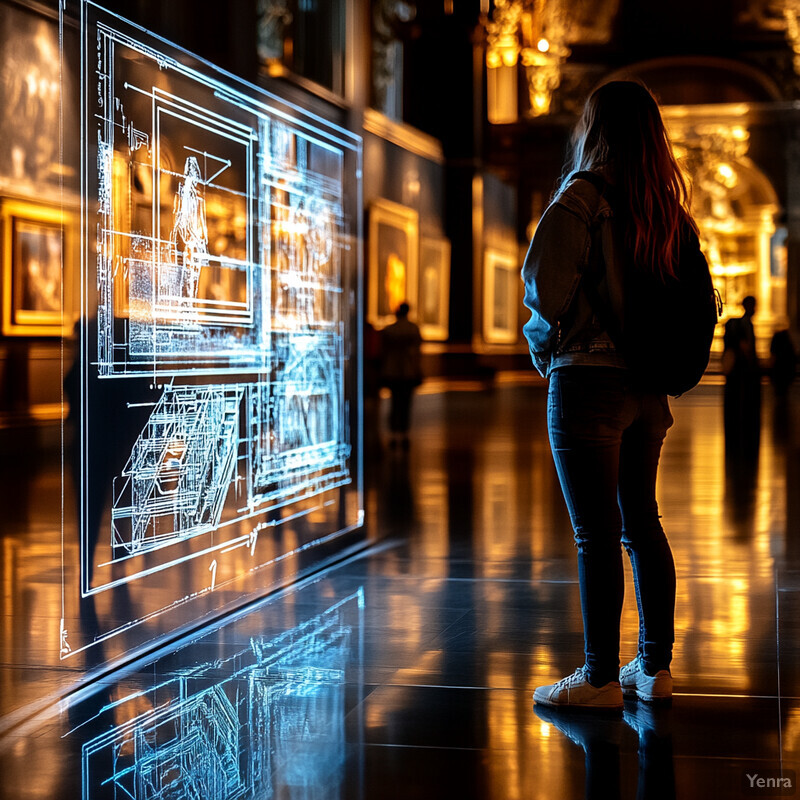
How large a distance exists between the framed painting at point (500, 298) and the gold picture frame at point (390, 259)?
4128 millimetres

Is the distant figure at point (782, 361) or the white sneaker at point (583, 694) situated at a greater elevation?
the distant figure at point (782, 361)

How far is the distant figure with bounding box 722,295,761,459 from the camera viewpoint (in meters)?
15.5

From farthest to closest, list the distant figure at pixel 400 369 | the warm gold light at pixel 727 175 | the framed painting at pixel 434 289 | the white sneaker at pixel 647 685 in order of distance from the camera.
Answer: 1. the warm gold light at pixel 727 175
2. the framed painting at pixel 434 289
3. the distant figure at pixel 400 369
4. the white sneaker at pixel 647 685

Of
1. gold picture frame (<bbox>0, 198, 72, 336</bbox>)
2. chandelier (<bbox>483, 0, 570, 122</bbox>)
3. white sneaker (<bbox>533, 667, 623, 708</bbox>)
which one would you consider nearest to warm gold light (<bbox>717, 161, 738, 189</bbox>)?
chandelier (<bbox>483, 0, 570, 122</bbox>)

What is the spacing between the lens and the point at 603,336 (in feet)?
12.1

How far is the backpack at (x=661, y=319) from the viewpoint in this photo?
365cm

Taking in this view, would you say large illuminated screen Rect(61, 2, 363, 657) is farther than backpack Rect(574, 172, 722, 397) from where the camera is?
Yes

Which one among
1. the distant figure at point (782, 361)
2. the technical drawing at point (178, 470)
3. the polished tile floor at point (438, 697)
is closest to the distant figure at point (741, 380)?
the distant figure at point (782, 361)

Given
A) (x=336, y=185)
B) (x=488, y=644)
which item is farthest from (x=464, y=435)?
(x=488, y=644)

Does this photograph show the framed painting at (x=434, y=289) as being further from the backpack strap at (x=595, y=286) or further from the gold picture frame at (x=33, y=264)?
the backpack strap at (x=595, y=286)

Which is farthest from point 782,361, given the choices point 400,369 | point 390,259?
point 400,369

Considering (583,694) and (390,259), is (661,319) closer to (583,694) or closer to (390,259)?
(583,694)

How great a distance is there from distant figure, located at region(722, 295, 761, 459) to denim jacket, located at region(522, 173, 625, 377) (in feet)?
39.2

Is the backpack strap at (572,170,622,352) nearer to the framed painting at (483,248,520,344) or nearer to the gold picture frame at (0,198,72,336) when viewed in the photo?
the gold picture frame at (0,198,72,336)
